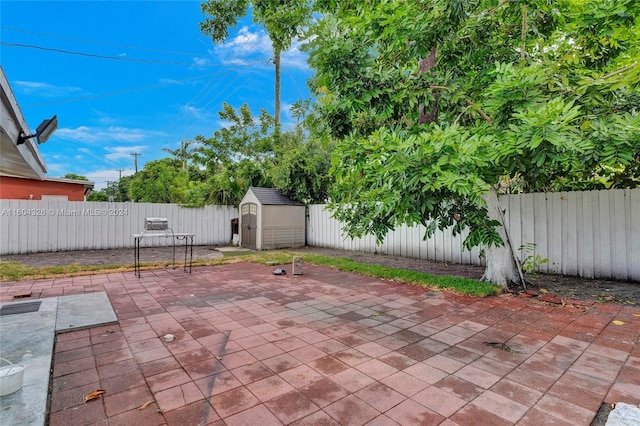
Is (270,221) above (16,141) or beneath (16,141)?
beneath

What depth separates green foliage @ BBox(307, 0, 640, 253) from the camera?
11.0 ft

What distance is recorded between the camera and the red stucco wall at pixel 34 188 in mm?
13060

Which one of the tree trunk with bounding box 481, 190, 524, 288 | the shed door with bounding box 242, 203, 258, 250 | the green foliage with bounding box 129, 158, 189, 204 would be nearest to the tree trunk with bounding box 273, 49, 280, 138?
the shed door with bounding box 242, 203, 258, 250

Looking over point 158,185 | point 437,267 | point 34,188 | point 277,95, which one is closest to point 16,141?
point 437,267

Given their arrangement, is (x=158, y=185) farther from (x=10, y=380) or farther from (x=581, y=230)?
(x=581, y=230)

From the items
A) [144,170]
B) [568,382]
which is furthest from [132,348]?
[144,170]

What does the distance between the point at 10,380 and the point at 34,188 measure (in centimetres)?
1610

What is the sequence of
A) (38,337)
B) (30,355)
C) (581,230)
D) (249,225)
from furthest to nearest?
(249,225) → (581,230) → (38,337) → (30,355)

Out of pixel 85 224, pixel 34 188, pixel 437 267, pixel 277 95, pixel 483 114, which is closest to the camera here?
pixel 483 114

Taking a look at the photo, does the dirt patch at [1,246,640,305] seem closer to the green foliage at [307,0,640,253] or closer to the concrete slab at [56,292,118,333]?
the green foliage at [307,0,640,253]

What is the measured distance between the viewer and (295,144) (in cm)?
1384

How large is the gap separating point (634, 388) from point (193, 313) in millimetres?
3942

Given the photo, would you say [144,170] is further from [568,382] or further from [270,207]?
[568,382]

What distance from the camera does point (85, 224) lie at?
9.37 m
